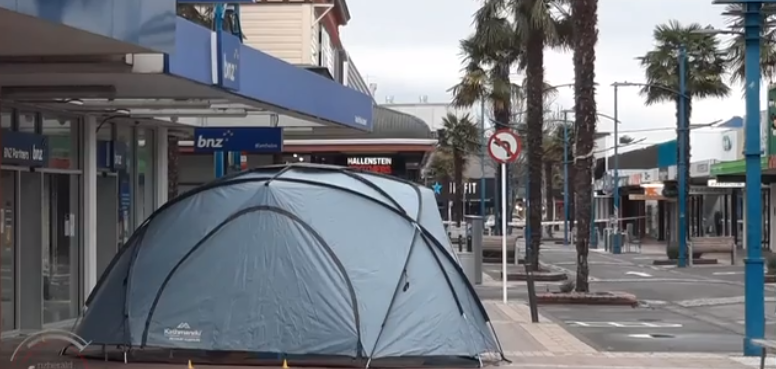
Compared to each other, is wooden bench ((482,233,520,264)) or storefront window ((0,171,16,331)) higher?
storefront window ((0,171,16,331))

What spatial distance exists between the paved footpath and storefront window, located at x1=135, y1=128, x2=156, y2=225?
21.9ft

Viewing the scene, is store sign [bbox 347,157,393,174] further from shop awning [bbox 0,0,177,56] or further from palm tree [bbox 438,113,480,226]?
palm tree [bbox 438,113,480,226]

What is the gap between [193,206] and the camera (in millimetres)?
13391

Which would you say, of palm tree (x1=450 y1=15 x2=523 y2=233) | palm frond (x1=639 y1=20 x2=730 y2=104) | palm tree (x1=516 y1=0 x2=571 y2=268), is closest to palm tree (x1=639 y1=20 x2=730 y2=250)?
palm frond (x1=639 y1=20 x2=730 y2=104)

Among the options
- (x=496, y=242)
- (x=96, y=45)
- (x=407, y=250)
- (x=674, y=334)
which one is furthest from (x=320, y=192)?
(x=496, y=242)

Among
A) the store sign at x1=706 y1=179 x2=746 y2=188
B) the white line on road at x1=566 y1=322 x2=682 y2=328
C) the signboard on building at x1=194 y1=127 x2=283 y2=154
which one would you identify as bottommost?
the white line on road at x1=566 y1=322 x2=682 y2=328

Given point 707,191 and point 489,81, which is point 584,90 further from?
point 707,191

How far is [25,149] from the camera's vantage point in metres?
15.1

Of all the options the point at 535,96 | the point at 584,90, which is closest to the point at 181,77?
the point at 584,90

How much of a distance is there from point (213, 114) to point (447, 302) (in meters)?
6.56

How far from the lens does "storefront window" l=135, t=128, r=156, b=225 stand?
19547mm

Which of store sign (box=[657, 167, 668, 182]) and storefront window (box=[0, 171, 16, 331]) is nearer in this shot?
storefront window (box=[0, 171, 16, 331])

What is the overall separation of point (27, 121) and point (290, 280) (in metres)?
5.03

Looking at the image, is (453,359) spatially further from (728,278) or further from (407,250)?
(728,278)
